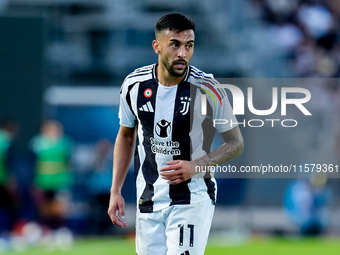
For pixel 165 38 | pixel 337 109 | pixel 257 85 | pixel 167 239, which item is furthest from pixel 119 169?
pixel 257 85

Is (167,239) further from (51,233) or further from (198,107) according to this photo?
(51,233)

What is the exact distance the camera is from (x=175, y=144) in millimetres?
4746

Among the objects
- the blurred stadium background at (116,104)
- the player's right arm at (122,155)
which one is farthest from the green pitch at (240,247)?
the player's right arm at (122,155)

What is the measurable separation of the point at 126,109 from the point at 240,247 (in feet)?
22.5

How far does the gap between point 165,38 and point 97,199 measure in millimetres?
7968

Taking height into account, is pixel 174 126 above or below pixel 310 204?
above

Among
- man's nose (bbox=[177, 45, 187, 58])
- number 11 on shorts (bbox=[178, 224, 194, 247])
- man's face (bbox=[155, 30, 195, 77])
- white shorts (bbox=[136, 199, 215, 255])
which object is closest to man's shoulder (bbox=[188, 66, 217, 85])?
man's face (bbox=[155, 30, 195, 77])

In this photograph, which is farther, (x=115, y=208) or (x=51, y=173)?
(x=51, y=173)

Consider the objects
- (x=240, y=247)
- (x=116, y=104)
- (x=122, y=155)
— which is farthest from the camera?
(x=116, y=104)

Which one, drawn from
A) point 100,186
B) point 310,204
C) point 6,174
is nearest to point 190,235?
point 6,174

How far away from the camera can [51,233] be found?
12055mm

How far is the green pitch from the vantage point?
35.3ft

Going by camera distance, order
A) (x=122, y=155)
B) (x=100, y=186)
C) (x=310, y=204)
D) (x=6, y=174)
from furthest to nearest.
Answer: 1. (x=100, y=186)
2. (x=310, y=204)
3. (x=6, y=174)
4. (x=122, y=155)

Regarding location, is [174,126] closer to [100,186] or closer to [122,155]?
[122,155]
